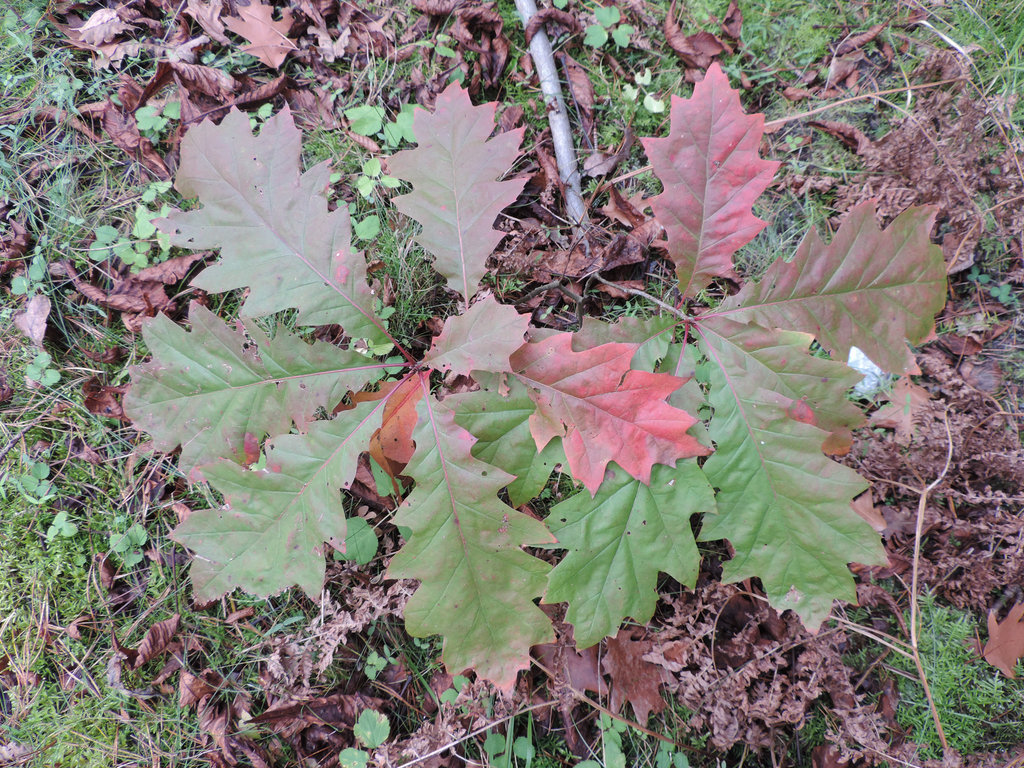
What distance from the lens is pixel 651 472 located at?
197cm

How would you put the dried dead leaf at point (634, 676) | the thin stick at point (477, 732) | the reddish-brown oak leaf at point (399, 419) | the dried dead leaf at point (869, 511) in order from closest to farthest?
1. the reddish-brown oak leaf at point (399, 419)
2. the thin stick at point (477, 732)
3. the dried dead leaf at point (634, 676)
4. the dried dead leaf at point (869, 511)

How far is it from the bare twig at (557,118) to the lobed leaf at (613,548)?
129 cm

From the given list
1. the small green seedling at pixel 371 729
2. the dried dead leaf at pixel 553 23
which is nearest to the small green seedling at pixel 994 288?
the dried dead leaf at pixel 553 23

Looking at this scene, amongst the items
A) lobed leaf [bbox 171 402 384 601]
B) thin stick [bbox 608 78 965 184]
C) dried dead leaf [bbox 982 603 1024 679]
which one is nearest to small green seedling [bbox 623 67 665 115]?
thin stick [bbox 608 78 965 184]

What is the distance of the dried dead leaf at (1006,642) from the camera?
2.36 metres

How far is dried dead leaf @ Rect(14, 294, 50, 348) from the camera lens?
106 inches

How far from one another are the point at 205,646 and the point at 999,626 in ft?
10.9

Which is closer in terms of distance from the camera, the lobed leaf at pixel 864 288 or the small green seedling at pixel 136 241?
the lobed leaf at pixel 864 288

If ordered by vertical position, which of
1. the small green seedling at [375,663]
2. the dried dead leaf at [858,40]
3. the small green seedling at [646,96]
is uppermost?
the dried dead leaf at [858,40]

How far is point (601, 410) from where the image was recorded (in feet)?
6.35

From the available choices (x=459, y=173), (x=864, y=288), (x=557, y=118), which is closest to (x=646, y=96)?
(x=557, y=118)

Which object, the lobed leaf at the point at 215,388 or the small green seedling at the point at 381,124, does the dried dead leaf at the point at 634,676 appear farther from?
the small green seedling at the point at 381,124

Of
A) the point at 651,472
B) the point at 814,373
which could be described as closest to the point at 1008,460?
the point at 814,373

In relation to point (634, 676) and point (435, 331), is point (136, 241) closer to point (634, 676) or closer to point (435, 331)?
point (435, 331)
